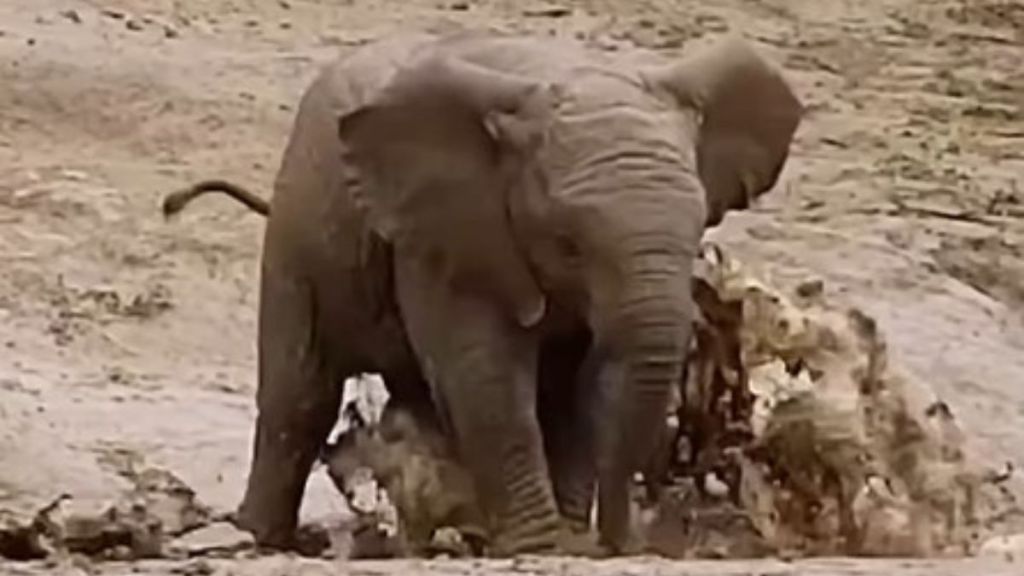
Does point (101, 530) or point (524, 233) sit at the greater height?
point (524, 233)

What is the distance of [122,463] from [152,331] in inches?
69.6

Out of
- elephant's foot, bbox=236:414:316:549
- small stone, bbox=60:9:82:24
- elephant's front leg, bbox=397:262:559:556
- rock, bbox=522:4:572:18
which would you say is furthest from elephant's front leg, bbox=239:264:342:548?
rock, bbox=522:4:572:18

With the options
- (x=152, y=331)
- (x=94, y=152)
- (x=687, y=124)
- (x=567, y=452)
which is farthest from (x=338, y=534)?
(x=94, y=152)

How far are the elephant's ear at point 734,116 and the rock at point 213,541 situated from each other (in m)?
1.01

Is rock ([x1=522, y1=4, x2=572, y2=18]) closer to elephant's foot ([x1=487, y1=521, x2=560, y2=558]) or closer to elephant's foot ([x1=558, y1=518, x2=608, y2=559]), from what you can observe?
elephant's foot ([x1=558, y1=518, x2=608, y2=559])

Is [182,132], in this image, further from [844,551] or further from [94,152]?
[844,551]

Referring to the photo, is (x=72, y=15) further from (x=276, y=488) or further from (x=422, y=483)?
(x=422, y=483)

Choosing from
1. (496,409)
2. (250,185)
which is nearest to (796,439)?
(496,409)

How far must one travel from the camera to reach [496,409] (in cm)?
568

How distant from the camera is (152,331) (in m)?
10.0

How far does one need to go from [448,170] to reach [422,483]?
0.57 meters

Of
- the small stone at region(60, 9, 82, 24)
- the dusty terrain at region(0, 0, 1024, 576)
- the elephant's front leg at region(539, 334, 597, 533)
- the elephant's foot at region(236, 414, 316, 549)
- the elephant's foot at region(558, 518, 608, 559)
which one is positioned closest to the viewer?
the elephant's foot at region(558, 518, 608, 559)

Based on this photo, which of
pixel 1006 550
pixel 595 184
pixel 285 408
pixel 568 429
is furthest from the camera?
pixel 285 408

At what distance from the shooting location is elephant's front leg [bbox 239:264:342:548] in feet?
20.8
